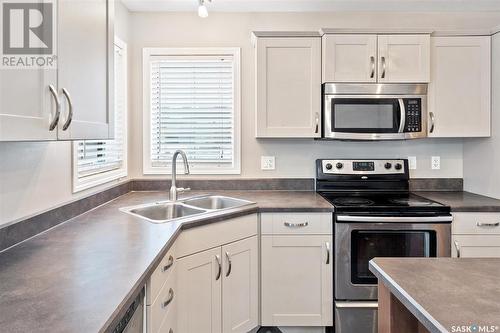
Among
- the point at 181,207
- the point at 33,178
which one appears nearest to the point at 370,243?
the point at 181,207

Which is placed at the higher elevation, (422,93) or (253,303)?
(422,93)

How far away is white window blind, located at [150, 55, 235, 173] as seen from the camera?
2918 mm

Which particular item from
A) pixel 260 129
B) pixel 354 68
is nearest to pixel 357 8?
pixel 354 68

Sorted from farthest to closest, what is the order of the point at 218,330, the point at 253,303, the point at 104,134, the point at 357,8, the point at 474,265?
1. the point at 357,8
2. the point at 253,303
3. the point at 218,330
4. the point at 104,134
5. the point at 474,265

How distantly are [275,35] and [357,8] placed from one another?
30.7 inches

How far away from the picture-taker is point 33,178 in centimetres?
161

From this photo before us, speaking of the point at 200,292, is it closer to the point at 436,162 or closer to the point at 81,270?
the point at 81,270

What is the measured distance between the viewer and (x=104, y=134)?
4.96 feet

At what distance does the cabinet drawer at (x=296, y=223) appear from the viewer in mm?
2324

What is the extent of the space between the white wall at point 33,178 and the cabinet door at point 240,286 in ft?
3.09

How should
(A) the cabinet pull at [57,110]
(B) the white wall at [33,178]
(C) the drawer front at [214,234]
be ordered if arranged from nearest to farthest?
(A) the cabinet pull at [57,110] → (B) the white wall at [33,178] → (C) the drawer front at [214,234]

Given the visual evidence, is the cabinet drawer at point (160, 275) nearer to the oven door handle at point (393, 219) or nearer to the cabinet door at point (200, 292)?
the cabinet door at point (200, 292)

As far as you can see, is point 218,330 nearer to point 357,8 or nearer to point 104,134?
point 104,134

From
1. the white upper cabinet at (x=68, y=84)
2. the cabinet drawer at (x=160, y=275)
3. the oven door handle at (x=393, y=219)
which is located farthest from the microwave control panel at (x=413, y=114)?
the white upper cabinet at (x=68, y=84)
